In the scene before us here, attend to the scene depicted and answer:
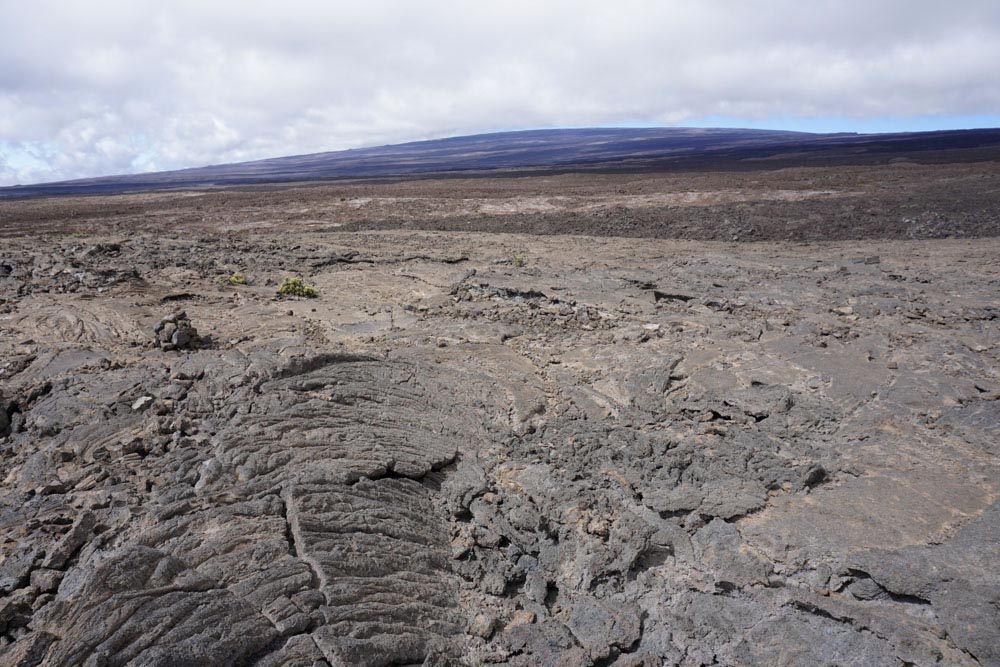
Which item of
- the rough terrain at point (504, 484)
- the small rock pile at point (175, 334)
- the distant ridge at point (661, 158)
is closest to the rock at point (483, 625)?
the rough terrain at point (504, 484)

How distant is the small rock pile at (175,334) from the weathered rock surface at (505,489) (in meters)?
0.05

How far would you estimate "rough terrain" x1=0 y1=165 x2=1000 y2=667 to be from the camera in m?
3.23

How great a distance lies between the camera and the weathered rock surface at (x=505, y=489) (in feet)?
10.6

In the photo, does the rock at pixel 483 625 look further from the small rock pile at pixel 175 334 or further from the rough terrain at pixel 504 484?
the small rock pile at pixel 175 334

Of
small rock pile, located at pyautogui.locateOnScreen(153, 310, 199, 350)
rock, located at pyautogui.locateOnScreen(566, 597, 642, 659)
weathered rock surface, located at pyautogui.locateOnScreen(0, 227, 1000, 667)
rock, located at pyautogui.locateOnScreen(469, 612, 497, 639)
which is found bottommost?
rock, located at pyautogui.locateOnScreen(566, 597, 642, 659)

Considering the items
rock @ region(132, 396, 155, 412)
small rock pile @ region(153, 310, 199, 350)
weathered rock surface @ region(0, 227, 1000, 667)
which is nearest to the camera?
weathered rock surface @ region(0, 227, 1000, 667)

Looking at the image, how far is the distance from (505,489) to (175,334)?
4.88 m

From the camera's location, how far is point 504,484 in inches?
199

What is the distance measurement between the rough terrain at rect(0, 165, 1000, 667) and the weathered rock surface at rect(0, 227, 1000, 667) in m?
0.02

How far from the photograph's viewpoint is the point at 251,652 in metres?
2.90

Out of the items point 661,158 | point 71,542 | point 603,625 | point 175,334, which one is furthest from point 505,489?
point 661,158

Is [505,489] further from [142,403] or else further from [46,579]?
[142,403]

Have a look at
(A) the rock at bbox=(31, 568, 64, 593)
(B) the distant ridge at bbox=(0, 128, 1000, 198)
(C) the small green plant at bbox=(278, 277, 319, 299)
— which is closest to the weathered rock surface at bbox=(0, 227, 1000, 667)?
(A) the rock at bbox=(31, 568, 64, 593)

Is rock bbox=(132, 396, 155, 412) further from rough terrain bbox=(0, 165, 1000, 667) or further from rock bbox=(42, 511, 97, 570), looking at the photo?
rock bbox=(42, 511, 97, 570)
